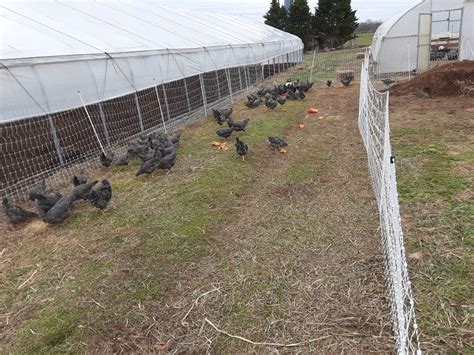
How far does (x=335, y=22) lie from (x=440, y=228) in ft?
128

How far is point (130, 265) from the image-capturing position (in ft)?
14.5

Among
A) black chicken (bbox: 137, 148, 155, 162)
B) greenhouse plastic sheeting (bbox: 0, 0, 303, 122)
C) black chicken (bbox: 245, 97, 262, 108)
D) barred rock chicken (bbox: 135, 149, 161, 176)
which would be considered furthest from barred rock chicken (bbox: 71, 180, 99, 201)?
black chicken (bbox: 245, 97, 262, 108)

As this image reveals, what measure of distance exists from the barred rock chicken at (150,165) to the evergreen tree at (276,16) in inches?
1478

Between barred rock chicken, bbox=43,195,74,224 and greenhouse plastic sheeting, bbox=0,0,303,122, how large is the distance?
A: 221 cm

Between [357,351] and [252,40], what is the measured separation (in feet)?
58.5

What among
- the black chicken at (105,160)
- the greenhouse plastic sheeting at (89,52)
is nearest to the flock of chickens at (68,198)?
the black chicken at (105,160)

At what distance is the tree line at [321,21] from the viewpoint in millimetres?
38344

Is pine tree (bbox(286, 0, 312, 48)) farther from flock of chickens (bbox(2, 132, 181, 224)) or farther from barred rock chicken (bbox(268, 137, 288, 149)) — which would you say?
flock of chickens (bbox(2, 132, 181, 224))

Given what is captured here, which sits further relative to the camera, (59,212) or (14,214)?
(14,214)

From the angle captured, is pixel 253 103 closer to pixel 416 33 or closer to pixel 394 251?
pixel 416 33

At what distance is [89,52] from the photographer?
8258mm

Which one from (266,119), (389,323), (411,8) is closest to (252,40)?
(411,8)

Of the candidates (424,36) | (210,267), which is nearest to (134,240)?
(210,267)

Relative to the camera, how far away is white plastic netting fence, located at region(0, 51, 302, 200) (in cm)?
761
